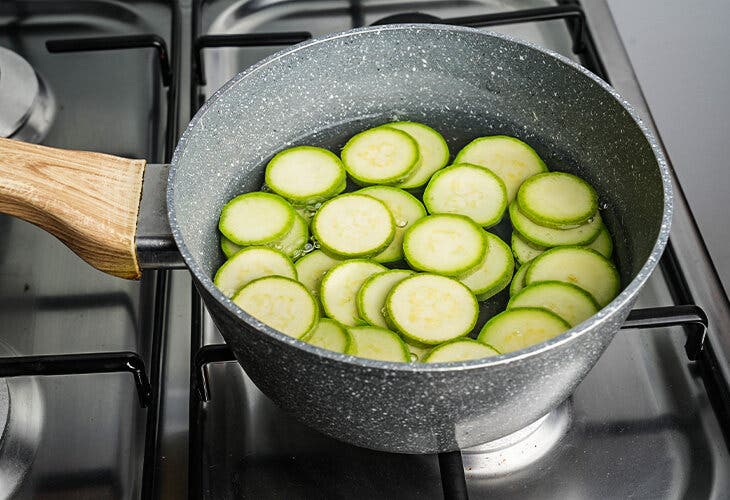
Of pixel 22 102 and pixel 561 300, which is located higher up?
pixel 22 102

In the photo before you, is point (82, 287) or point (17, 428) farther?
point (82, 287)

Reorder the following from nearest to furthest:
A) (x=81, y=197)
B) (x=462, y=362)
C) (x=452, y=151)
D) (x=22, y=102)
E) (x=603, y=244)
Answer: (x=462, y=362) < (x=81, y=197) < (x=603, y=244) < (x=452, y=151) < (x=22, y=102)

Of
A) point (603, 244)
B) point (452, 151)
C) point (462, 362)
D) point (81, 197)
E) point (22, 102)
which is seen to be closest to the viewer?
point (462, 362)

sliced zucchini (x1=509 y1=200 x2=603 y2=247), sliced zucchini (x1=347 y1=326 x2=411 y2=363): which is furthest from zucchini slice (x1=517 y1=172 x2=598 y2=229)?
sliced zucchini (x1=347 y1=326 x2=411 y2=363)

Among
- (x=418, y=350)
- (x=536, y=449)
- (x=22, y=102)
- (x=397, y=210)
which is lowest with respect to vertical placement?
(x=536, y=449)

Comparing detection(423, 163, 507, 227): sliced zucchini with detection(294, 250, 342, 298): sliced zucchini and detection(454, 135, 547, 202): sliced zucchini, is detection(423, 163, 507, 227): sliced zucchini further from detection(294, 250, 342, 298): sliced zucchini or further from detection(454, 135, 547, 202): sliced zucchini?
detection(294, 250, 342, 298): sliced zucchini

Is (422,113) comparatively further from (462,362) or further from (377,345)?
(462,362)

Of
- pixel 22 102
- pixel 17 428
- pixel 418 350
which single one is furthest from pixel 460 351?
pixel 22 102
